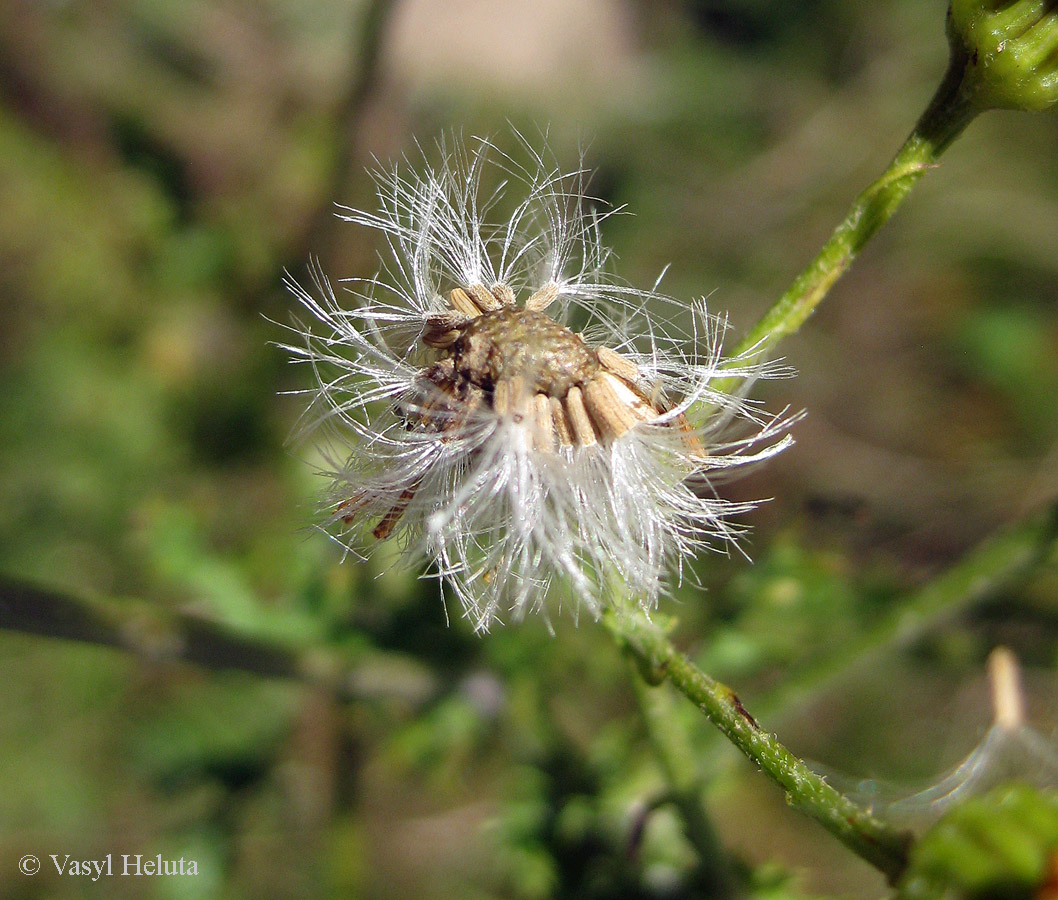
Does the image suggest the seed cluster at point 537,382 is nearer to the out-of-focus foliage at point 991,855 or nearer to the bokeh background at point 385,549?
the out-of-focus foliage at point 991,855

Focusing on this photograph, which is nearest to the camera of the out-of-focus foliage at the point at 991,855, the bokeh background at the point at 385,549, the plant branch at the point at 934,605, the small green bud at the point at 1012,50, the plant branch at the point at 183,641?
the out-of-focus foliage at the point at 991,855

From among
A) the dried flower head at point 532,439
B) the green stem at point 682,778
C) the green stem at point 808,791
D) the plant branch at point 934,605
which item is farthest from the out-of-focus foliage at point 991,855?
the plant branch at point 934,605

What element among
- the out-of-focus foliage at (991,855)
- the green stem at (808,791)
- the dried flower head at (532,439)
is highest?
the dried flower head at (532,439)

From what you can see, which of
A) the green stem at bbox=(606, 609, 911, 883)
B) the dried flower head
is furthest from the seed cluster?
the green stem at bbox=(606, 609, 911, 883)

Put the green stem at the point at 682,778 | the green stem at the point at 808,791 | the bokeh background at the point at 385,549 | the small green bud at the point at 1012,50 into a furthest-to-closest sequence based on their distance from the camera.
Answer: the bokeh background at the point at 385,549 → the green stem at the point at 682,778 → the small green bud at the point at 1012,50 → the green stem at the point at 808,791

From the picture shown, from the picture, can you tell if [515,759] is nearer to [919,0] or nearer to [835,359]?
[835,359]

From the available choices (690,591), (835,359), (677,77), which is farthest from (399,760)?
(677,77)
